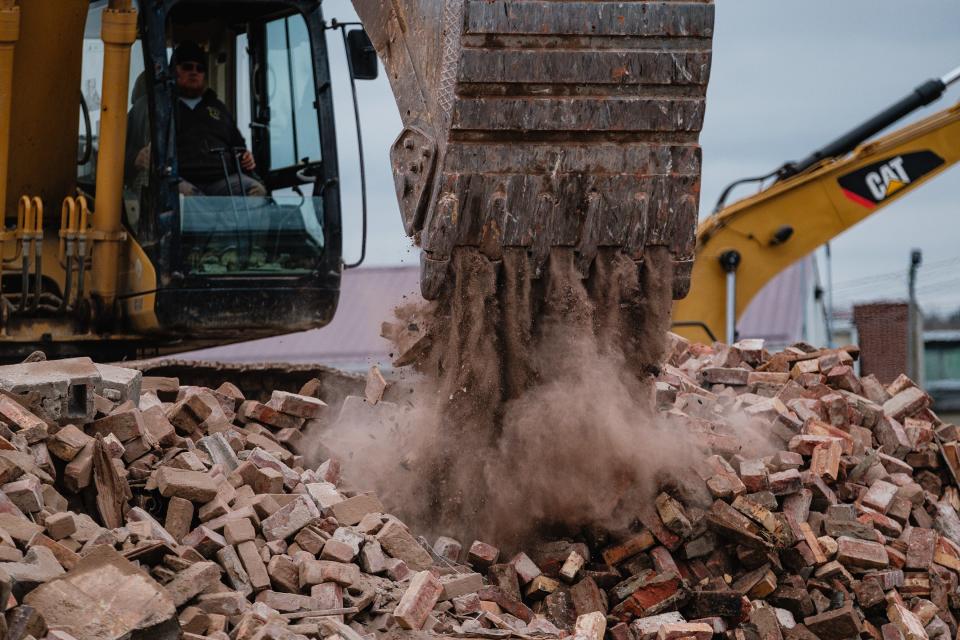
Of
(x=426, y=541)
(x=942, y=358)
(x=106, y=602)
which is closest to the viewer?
(x=106, y=602)

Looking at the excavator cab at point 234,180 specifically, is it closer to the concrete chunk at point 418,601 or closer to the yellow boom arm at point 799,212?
the concrete chunk at point 418,601

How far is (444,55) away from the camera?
4.52 m

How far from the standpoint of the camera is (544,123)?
15.3ft

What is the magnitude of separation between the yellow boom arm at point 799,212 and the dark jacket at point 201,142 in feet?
14.0

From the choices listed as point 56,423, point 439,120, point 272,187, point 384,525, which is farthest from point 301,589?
point 272,187

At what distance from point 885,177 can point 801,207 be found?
659 mm

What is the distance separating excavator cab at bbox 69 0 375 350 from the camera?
21.1 ft

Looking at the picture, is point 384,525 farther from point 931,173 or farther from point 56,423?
point 931,173

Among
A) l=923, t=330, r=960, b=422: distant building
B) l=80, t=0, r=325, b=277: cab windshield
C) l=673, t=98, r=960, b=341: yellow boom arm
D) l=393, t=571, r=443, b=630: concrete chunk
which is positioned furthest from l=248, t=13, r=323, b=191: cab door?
l=923, t=330, r=960, b=422: distant building

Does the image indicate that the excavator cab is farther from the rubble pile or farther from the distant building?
the distant building

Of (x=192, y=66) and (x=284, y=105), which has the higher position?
(x=192, y=66)

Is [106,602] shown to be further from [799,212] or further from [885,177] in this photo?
[885,177]

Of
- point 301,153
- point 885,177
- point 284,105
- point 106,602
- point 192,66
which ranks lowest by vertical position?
point 106,602

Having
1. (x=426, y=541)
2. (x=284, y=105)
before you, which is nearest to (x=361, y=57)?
(x=284, y=105)
